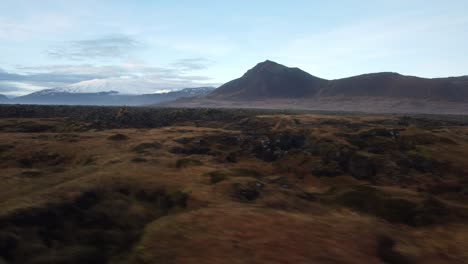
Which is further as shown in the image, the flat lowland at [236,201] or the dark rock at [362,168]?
the dark rock at [362,168]

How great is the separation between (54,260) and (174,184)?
596 inches

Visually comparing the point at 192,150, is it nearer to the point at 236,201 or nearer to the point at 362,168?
the point at 362,168

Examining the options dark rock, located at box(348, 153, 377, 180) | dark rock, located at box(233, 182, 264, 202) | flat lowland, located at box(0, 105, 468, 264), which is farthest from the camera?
dark rock, located at box(348, 153, 377, 180)

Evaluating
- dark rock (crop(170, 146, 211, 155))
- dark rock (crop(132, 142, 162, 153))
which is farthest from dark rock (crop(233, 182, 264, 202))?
dark rock (crop(132, 142, 162, 153))

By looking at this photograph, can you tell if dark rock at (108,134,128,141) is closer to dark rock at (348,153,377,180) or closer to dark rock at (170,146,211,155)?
dark rock at (170,146,211,155)

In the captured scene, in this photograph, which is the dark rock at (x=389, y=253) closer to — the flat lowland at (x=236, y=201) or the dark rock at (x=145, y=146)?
the flat lowland at (x=236, y=201)

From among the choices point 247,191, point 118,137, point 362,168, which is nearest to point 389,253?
point 247,191

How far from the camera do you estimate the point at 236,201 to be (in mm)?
30562

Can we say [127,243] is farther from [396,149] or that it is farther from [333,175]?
[396,149]

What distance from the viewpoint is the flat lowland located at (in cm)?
2102

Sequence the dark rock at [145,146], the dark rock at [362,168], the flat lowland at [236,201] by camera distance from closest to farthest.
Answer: the flat lowland at [236,201]
the dark rock at [362,168]
the dark rock at [145,146]

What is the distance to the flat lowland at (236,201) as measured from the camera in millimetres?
21016

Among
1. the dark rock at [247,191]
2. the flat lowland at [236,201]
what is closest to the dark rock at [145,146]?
the flat lowland at [236,201]

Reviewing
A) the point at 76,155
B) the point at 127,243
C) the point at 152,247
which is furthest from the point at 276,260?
the point at 76,155
